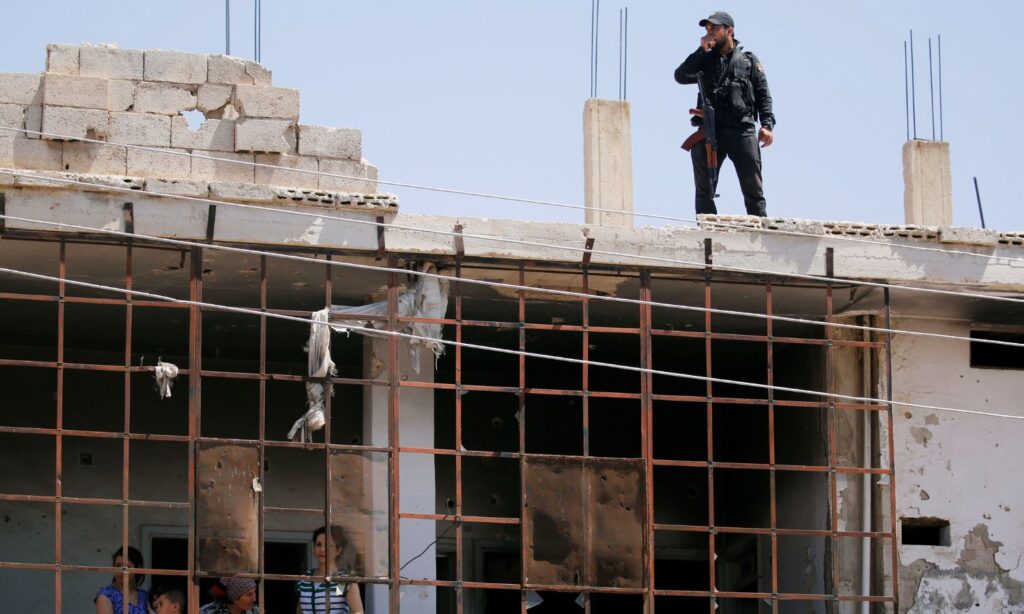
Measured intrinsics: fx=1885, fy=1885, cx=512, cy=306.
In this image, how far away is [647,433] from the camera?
13.3 meters

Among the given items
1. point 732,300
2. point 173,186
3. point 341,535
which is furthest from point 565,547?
point 173,186

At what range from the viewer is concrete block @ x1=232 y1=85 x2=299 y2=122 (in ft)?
43.6

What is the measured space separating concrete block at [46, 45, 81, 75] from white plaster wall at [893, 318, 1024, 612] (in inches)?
256

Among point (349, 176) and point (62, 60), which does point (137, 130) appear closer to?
point (62, 60)

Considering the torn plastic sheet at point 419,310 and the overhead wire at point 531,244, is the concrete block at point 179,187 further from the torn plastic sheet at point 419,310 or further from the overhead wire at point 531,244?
the torn plastic sheet at point 419,310

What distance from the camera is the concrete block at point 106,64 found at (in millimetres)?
13164

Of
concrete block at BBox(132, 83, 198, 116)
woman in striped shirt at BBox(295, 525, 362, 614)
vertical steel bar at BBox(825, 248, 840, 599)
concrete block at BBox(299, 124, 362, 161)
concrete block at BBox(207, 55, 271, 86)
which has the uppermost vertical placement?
concrete block at BBox(207, 55, 271, 86)

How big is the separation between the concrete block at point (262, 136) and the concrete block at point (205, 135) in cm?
6

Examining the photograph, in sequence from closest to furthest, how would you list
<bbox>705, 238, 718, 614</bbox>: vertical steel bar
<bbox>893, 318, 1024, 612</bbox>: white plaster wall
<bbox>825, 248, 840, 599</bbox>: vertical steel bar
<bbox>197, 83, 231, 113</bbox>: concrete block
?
<bbox>705, 238, 718, 614</bbox>: vertical steel bar
<bbox>197, 83, 231, 113</bbox>: concrete block
<bbox>825, 248, 840, 599</bbox>: vertical steel bar
<bbox>893, 318, 1024, 612</bbox>: white plaster wall

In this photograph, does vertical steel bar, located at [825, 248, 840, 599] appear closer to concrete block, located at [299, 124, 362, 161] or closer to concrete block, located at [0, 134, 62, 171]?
concrete block, located at [299, 124, 362, 161]

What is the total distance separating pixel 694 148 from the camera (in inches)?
571

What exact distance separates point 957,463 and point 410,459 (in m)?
4.29

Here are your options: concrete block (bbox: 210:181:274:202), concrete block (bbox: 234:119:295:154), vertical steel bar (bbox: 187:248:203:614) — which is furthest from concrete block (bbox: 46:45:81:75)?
vertical steel bar (bbox: 187:248:203:614)

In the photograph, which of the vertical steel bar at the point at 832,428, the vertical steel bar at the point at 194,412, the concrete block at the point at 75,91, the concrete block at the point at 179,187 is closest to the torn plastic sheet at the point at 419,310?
the vertical steel bar at the point at 194,412
